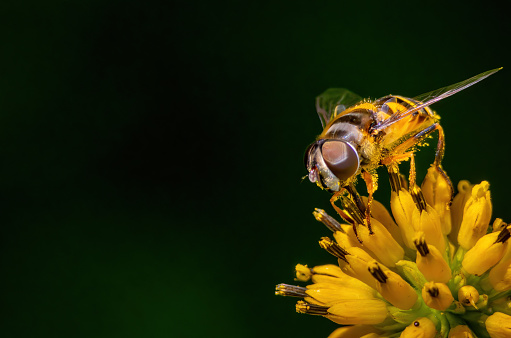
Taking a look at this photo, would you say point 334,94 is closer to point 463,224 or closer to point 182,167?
point 463,224

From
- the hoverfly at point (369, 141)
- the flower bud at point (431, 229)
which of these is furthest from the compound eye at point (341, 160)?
the flower bud at point (431, 229)

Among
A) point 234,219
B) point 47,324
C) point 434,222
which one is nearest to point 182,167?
point 234,219

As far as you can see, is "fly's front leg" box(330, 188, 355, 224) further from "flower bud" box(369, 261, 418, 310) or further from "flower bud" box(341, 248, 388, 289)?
"flower bud" box(369, 261, 418, 310)

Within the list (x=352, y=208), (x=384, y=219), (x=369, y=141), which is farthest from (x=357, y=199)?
(x=369, y=141)

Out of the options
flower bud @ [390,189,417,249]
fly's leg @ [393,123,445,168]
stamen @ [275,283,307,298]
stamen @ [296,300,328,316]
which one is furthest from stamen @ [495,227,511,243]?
stamen @ [275,283,307,298]

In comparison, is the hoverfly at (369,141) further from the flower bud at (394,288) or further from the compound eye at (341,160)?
the flower bud at (394,288)

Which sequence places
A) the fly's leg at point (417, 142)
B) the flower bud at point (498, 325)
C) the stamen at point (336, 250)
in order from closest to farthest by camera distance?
1. the flower bud at point (498, 325)
2. the stamen at point (336, 250)
3. the fly's leg at point (417, 142)

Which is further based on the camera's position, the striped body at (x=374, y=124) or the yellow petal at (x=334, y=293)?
the striped body at (x=374, y=124)

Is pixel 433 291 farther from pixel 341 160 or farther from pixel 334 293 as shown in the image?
pixel 341 160
